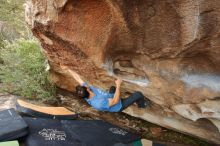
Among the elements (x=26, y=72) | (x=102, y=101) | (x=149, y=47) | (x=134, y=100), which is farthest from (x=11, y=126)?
(x=26, y=72)

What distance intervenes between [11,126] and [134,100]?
1886 millimetres

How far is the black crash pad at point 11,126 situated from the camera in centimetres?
534

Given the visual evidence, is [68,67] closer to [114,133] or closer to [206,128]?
[114,133]

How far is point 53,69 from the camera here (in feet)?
21.6

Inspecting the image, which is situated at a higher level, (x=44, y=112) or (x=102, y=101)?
(x=102, y=101)

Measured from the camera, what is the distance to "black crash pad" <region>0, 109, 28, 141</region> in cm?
534

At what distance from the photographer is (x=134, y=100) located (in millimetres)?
5625

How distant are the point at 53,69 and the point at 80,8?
5.94ft

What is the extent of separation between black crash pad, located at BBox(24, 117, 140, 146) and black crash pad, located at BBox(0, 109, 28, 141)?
156mm

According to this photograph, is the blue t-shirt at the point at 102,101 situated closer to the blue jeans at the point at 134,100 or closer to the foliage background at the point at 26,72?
the blue jeans at the point at 134,100

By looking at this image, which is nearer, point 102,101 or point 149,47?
point 149,47

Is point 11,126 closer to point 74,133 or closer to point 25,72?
point 74,133

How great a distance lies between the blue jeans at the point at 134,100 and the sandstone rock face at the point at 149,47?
0.12 meters

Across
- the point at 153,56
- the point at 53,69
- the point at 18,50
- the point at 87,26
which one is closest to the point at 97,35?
the point at 87,26
